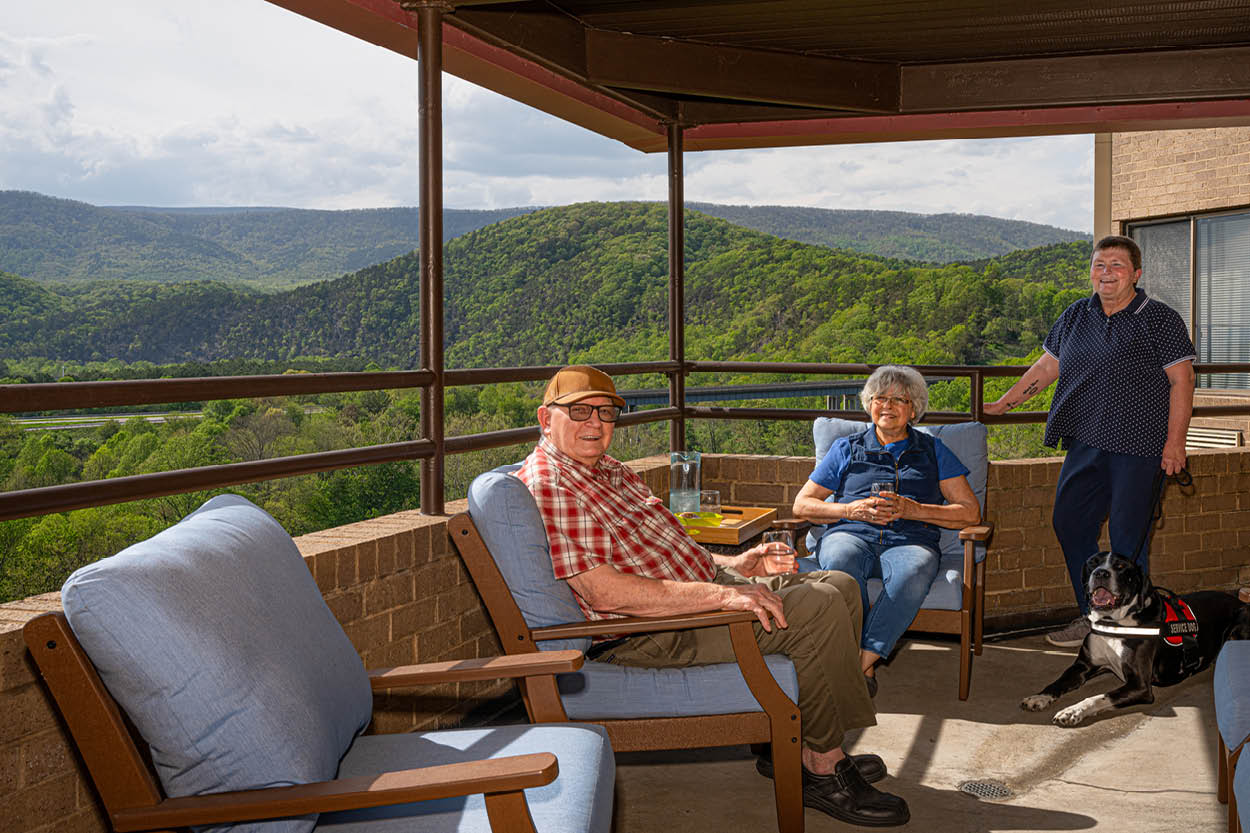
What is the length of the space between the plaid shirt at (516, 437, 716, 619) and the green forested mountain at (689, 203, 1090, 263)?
80.3 feet

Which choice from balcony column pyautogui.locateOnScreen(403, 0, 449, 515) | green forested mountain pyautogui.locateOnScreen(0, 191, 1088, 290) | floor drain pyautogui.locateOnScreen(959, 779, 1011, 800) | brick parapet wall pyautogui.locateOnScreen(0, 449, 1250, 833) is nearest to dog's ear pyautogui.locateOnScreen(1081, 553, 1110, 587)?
floor drain pyautogui.locateOnScreen(959, 779, 1011, 800)

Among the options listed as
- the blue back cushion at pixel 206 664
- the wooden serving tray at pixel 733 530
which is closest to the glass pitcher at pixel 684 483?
the wooden serving tray at pixel 733 530

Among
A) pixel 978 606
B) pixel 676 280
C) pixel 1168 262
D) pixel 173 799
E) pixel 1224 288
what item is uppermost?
pixel 1168 262

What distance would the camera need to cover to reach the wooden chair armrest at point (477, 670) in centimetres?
217

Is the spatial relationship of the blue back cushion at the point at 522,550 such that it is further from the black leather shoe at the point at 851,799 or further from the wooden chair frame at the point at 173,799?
the wooden chair frame at the point at 173,799

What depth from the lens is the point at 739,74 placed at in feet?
16.0

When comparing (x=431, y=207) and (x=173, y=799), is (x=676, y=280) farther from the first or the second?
(x=173, y=799)

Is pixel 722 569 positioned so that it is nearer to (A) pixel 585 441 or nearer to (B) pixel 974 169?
(A) pixel 585 441

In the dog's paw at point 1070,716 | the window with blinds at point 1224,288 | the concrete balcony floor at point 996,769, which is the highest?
the window with blinds at point 1224,288

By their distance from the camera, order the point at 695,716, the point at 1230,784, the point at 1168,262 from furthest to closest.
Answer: the point at 1168,262
the point at 695,716
the point at 1230,784

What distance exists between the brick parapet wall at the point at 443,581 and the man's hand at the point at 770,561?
92 centimetres

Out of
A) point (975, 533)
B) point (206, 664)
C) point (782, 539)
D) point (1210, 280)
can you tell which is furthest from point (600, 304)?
point (206, 664)

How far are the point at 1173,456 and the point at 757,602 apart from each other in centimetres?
214

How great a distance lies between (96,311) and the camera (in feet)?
75.0
